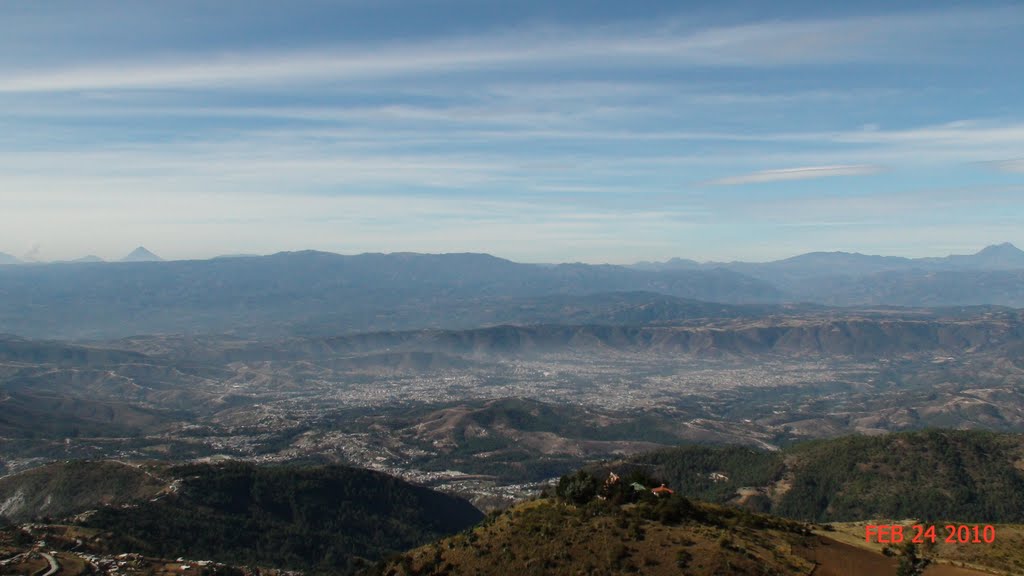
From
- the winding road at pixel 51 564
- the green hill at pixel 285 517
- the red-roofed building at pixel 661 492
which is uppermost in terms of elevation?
the red-roofed building at pixel 661 492

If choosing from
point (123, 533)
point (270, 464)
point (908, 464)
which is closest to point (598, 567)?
point (123, 533)

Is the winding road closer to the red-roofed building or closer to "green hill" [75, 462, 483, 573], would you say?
"green hill" [75, 462, 483, 573]

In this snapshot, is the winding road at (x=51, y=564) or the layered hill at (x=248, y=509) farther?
the layered hill at (x=248, y=509)

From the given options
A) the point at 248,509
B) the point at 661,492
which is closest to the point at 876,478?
the point at 661,492

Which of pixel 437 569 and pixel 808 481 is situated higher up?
pixel 437 569

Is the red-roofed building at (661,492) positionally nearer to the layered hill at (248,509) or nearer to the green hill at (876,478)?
the layered hill at (248,509)

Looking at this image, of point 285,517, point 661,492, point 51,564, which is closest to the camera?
point 661,492

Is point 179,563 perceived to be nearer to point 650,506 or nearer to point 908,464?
point 650,506

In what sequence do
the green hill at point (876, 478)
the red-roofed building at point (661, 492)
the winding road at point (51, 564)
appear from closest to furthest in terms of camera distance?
the red-roofed building at point (661, 492), the winding road at point (51, 564), the green hill at point (876, 478)

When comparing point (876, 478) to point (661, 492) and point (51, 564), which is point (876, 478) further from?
point (51, 564)

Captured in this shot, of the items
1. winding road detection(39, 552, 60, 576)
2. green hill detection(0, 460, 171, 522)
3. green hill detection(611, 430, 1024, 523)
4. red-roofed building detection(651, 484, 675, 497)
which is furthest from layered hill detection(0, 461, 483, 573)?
red-roofed building detection(651, 484, 675, 497)

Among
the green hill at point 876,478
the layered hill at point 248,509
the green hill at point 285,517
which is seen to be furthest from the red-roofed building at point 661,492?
the green hill at point 876,478
